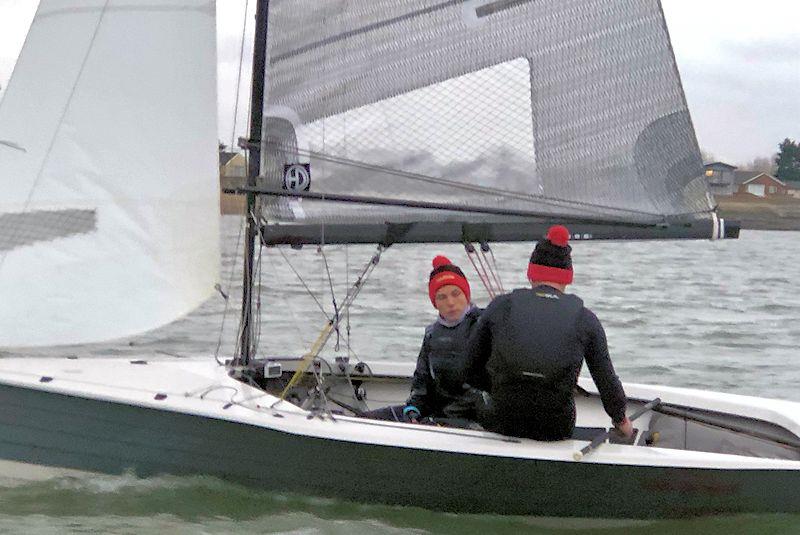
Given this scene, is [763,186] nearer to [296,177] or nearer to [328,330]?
[328,330]

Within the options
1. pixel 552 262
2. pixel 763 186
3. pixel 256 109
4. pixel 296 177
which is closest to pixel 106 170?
pixel 256 109

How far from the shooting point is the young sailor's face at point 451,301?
516cm

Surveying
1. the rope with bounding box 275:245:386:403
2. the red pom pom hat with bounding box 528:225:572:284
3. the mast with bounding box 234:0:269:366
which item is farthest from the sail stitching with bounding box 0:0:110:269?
the red pom pom hat with bounding box 528:225:572:284

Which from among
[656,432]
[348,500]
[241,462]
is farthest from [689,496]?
[241,462]

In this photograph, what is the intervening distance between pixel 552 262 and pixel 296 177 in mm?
1297

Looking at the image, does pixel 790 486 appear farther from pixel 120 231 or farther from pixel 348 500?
pixel 120 231

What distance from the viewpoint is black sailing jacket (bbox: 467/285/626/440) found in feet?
15.1

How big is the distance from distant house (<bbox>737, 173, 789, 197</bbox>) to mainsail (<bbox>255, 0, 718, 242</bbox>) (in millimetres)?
50676

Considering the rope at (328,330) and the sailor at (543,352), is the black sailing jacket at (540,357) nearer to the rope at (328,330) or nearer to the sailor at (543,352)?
the sailor at (543,352)

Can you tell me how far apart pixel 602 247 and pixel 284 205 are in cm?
2579

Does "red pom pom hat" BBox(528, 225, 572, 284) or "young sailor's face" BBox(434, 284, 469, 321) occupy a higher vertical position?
"red pom pom hat" BBox(528, 225, 572, 284)

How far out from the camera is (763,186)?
55812 mm

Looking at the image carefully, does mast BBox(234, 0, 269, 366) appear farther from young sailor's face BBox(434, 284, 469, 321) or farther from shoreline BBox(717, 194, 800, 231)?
shoreline BBox(717, 194, 800, 231)

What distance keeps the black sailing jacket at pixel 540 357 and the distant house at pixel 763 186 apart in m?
51.6
